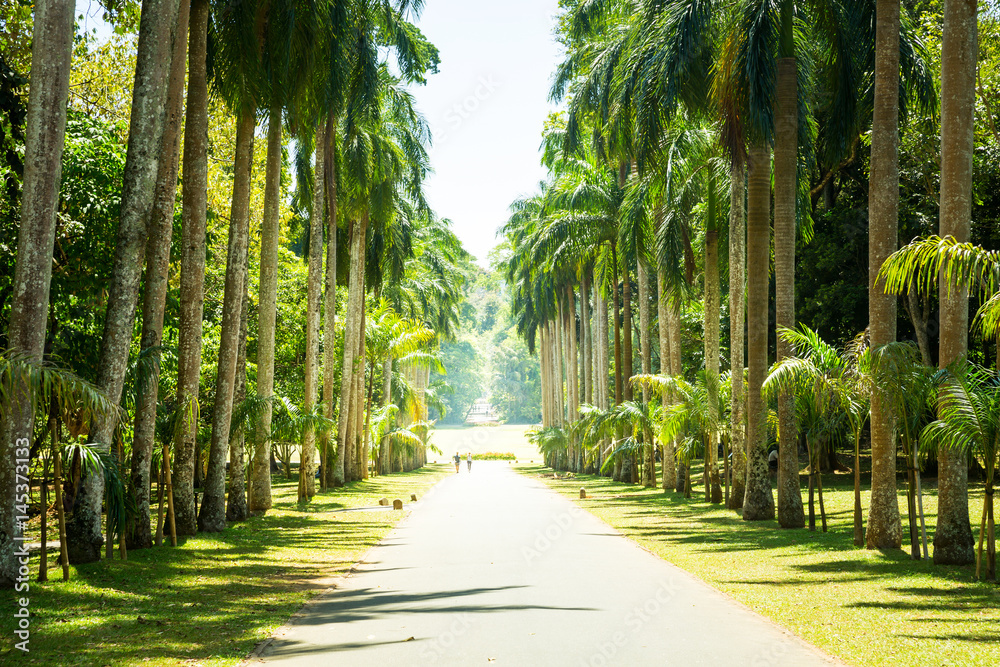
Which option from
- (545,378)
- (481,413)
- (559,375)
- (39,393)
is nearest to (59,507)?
(39,393)

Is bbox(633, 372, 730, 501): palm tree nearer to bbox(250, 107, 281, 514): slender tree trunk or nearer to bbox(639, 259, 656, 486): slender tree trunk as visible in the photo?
bbox(639, 259, 656, 486): slender tree trunk

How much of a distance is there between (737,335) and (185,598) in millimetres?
14947

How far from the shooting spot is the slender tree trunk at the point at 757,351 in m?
18.7

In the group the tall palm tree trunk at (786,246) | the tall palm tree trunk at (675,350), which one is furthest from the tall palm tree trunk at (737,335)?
the tall palm tree trunk at (675,350)

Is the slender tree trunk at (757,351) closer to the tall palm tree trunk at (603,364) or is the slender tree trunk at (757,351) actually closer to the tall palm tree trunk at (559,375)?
the tall palm tree trunk at (603,364)

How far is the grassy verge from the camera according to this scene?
732 centimetres

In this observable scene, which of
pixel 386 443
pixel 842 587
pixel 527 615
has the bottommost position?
pixel 842 587

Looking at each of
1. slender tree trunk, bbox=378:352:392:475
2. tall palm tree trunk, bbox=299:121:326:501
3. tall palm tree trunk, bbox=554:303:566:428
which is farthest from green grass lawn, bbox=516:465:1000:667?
tall palm tree trunk, bbox=554:303:566:428

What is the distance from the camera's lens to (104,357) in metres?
11.8

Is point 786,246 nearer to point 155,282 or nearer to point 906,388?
point 906,388

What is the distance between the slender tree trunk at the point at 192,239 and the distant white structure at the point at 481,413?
418 ft

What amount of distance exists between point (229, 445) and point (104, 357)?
7834 millimetres

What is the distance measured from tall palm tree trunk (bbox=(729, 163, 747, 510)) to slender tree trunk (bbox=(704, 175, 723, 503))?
1.75m

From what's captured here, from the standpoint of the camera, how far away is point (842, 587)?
421 inches
